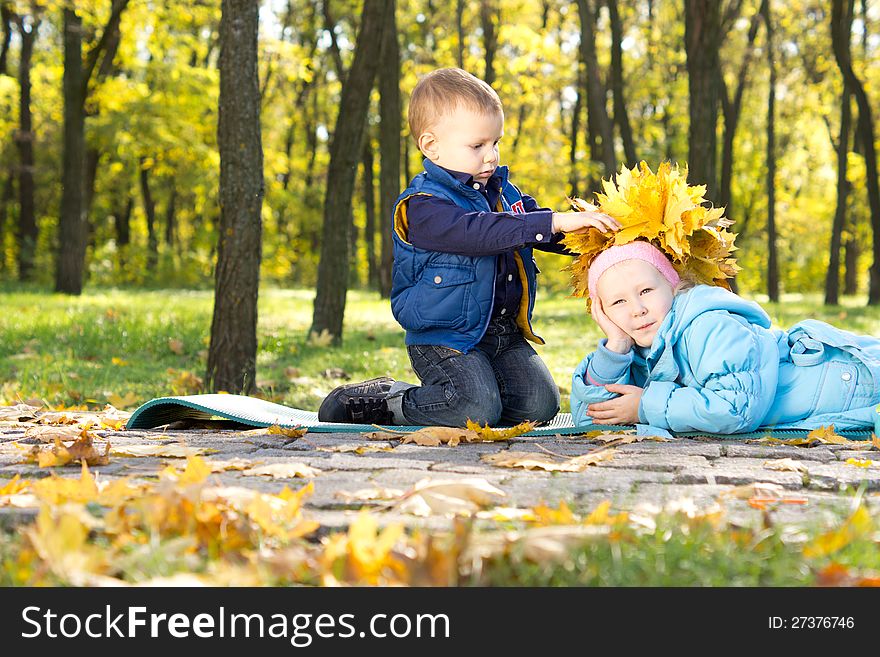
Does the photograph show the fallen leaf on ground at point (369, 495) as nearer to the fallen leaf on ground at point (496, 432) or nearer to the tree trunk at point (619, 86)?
the fallen leaf on ground at point (496, 432)

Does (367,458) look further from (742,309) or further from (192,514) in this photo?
(742,309)

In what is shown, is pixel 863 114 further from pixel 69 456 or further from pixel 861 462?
pixel 69 456

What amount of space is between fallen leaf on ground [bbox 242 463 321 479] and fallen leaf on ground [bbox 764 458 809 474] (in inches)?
58.6

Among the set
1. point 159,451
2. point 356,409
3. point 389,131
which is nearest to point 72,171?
point 389,131

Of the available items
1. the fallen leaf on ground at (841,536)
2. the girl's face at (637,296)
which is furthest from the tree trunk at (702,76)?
the fallen leaf on ground at (841,536)

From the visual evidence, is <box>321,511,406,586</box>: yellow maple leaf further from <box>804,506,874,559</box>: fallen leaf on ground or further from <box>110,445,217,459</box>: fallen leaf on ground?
<box>110,445,217,459</box>: fallen leaf on ground

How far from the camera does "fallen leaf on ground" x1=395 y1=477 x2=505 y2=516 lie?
238 cm

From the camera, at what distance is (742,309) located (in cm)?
382

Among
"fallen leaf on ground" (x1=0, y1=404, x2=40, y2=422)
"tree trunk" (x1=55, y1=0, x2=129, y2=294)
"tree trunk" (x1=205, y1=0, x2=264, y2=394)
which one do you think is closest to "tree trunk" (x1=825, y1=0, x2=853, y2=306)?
"tree trunk" (x1=55, y1=0, x2=129, y2=294)

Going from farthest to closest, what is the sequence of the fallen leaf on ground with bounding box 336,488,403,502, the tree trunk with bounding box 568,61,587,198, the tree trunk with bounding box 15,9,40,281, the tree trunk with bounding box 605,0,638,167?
the tree trunk with bounding box 568,61,587,198 < the tree trunk with bounding box 15,9,40,281 < the tree trunk with bounding box 605,0,638,167 < the fallen leaf on ground with bounding box 336,488,403,502

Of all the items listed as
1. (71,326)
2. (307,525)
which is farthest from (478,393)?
(71,326)

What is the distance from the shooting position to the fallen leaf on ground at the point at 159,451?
3391mm

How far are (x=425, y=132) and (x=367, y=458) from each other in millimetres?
1730

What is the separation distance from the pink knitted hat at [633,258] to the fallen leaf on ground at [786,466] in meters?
1.12
